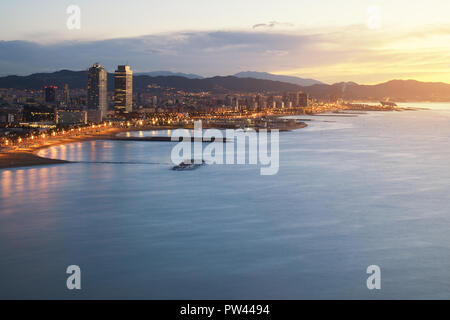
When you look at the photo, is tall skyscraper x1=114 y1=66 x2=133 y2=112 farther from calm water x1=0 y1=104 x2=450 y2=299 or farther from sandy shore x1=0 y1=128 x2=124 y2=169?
calm water x1=0 y1=104 x2=450 y2=299

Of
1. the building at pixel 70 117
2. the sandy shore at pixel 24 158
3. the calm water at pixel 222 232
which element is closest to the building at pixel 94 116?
the building at pixel 70 117

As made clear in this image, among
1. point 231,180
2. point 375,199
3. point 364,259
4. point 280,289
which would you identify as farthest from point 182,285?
point 231,180

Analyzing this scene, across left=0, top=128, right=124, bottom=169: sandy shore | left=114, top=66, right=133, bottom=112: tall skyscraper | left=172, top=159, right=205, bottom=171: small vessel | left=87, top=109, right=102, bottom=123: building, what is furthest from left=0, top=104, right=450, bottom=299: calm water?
left=114, top=66, right=133, bottom=112: tall skyscraper

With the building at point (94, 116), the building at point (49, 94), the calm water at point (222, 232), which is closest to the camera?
the calm water at point (222, 232)

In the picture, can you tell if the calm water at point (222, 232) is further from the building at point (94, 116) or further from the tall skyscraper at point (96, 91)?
the tall skyscraper at point (96, 91)

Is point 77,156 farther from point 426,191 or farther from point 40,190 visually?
point 426,191
